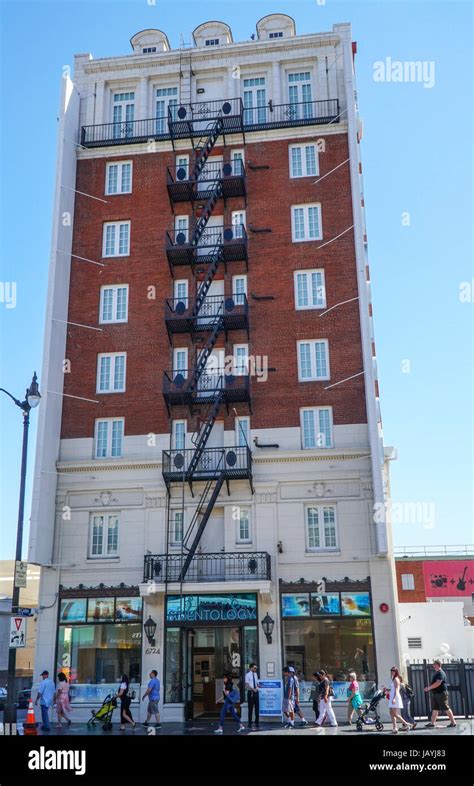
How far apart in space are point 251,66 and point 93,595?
25221 millimetres

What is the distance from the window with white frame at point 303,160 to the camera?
33.6 m

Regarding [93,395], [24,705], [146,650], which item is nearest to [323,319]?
[93,395]

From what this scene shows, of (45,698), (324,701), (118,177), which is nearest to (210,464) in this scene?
(324,701)

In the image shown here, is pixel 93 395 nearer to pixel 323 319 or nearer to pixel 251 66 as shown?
pixel 323 319

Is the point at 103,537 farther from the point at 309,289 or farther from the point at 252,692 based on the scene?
the point at 309,289

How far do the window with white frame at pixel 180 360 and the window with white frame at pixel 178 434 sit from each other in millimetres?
2053

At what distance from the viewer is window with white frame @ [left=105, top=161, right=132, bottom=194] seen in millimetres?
34906

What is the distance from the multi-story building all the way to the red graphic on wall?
29.7m

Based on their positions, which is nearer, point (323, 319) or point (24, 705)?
point (323, 319)

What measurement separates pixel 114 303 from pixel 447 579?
117 feet

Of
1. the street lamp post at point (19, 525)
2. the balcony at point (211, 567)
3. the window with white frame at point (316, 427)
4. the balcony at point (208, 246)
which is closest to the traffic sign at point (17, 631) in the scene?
the street lamp post at point (19, 525)

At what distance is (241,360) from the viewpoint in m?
31.4

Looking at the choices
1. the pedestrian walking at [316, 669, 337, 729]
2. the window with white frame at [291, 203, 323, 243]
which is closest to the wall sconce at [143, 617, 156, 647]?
the pedestrian walking at [316, 669, 337, 729]
